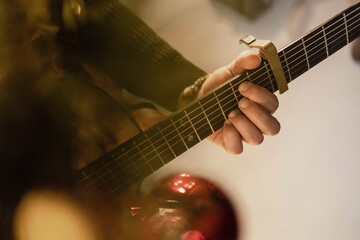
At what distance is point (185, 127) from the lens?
681 mm

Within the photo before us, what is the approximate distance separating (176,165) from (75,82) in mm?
522

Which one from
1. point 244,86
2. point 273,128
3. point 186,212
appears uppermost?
point 244,86

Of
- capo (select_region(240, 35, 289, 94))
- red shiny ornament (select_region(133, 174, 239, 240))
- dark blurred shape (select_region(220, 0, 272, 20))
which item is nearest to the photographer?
capo (select_region(240, 35, 289, 94))

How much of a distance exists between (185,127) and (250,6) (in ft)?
1.97

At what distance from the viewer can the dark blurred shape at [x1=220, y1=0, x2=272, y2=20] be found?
3.62ft

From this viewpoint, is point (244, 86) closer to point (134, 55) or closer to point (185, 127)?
point (185, 127)

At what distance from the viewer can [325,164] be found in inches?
47.9

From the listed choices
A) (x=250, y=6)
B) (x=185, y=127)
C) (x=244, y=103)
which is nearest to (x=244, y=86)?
(x=244, y=103)

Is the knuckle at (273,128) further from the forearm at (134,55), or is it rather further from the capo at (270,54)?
the forearm at (134,55)

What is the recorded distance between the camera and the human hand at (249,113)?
672 mm

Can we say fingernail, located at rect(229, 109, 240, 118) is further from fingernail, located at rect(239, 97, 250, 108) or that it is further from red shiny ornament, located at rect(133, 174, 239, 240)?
red shiny ornament, located at rect(133, 174, 239, 240)

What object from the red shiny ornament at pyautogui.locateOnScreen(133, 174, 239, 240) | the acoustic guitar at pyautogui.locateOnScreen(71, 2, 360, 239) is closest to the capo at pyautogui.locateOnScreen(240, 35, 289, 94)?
the acoustic guitar at pyautogui.locateOnScreen(71, 2, 360, 239)

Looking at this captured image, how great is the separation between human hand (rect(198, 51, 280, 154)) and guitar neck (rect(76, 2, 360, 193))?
17 millimetres

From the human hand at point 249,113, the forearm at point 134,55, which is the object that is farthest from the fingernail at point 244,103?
the forearm at point 134,55
